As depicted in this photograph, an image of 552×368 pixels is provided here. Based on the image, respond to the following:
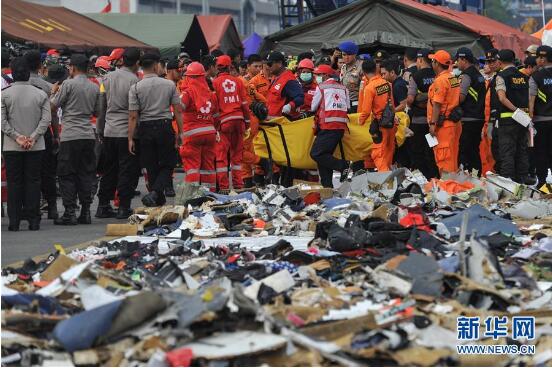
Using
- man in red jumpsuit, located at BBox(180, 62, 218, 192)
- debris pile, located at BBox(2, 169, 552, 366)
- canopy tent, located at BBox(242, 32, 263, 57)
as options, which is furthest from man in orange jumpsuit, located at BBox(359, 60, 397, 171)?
canopy tent, located at BBox(242, 32, 263, 57)

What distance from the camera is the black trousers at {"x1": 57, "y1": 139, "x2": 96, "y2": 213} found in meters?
15.2

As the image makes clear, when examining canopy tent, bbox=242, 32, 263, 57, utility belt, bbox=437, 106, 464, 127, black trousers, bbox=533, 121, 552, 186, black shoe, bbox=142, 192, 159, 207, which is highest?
canopy tent, bbox=242, 32, 263, 57

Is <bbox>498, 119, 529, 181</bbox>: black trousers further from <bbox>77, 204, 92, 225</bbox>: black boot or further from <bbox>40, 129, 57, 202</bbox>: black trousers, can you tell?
<bbox>40, 129, 57, 202</bbox>: black trousers

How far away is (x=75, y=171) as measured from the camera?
15305 millimetres

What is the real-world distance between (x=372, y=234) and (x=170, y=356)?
3.84 m

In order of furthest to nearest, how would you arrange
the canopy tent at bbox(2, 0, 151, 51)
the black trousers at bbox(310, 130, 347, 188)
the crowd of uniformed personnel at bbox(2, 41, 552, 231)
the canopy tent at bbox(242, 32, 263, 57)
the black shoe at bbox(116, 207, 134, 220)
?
the canopy tent at bbox(242, 32, 263, 57) < the canopy tent at bbox(2, 0, 151, 51) < the black trousers at bbox(310, 130, 347, 188) < the black shoe at bbox(116, 207, 134, 220) < the crowd of uniformed personnel at bbox(2, 41, 552, 231)

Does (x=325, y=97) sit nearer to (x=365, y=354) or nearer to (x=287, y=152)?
(x=287, y=152)

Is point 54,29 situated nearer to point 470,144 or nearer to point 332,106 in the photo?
point 470,144

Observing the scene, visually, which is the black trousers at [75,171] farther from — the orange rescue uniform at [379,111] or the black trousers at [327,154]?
the orange rescue uniform at [379,111]

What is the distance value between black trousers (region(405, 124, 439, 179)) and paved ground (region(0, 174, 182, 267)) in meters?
5.26

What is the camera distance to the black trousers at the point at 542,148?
60.8 ft

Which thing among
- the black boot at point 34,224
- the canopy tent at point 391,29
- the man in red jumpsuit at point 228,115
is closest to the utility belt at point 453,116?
the man in red jumpsuit at point 228,115

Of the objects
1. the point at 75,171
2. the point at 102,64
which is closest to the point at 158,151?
the point at 75,171

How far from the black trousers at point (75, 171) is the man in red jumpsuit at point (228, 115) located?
235 centimetres
